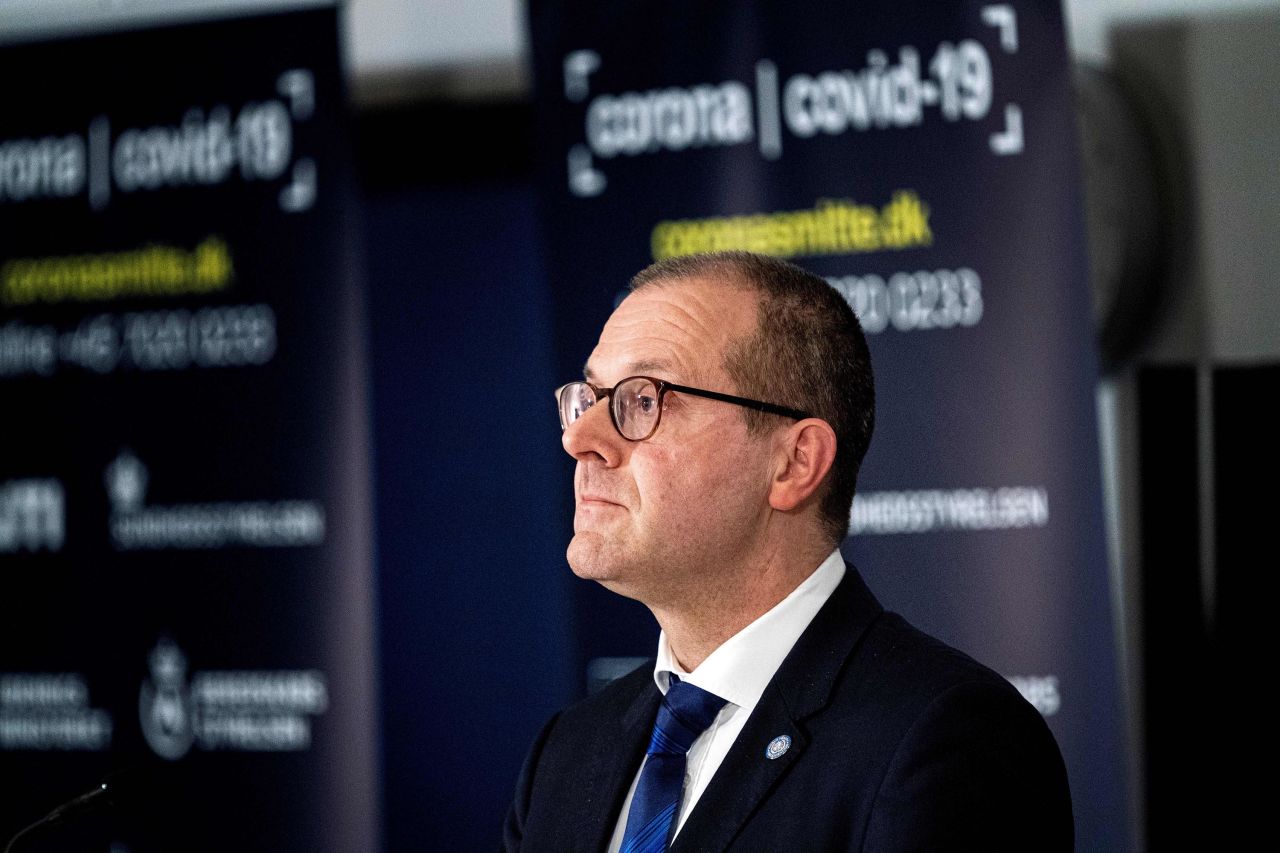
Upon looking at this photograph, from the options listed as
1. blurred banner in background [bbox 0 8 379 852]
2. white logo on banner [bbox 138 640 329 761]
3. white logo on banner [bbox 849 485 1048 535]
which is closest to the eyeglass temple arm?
white logo on banner [bbox 849 485 1048 535]

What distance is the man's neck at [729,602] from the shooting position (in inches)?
62.2

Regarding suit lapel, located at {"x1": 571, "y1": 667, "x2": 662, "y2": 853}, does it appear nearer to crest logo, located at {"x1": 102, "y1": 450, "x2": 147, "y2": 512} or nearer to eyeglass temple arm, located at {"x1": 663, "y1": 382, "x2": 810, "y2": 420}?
eyeglass temple arm, located at {"x1": 663, "y1": 382, "x2": 810, "y2": 420}

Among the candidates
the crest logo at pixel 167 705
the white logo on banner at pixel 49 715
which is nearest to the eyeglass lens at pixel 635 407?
the crest logo at pixel 167 705

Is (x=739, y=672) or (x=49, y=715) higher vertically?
(x=739, y=672)

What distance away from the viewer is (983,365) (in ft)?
9.36

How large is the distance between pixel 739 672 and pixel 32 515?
2.61 metres

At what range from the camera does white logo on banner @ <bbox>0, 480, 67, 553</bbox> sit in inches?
141

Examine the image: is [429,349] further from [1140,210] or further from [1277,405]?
[1277,405]

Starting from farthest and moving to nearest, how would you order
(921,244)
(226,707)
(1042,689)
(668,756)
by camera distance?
1. (226,707)
2. (921,244)
3. (1042,689)
4. (668,756)

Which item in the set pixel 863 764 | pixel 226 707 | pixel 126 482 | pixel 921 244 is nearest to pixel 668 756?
pixel 863 764

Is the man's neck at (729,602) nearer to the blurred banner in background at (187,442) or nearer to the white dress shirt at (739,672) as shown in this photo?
the white dress shirt at (739,672)

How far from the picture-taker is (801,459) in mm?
1585

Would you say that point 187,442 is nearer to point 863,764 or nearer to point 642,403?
point 642,403

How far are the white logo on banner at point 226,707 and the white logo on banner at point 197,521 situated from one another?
0.26m
